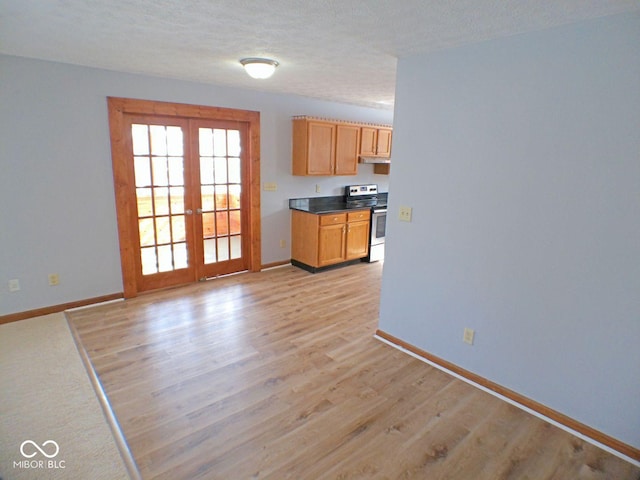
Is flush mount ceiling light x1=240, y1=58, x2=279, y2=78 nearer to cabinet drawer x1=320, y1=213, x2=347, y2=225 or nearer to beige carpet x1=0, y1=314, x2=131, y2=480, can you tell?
cabinet drawer x1=320, y1=213, x2=347, y2=225

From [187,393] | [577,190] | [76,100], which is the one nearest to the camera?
[577,190]

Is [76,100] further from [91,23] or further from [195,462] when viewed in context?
[195,462]

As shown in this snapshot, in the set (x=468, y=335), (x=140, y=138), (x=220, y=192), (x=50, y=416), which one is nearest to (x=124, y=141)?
(x=140, y=138)

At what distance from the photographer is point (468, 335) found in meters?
2.71

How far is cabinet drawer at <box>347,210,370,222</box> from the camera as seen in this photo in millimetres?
5297

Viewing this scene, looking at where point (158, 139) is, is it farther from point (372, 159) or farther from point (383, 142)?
point (383, 142)

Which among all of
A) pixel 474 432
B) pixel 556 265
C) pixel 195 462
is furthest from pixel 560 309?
pixel 195 462

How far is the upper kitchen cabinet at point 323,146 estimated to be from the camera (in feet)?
16.5

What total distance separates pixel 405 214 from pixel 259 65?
5.60 ft

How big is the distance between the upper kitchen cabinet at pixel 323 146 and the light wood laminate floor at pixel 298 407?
227cm

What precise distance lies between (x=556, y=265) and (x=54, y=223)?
421 centimetres

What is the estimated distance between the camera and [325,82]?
3.97 m

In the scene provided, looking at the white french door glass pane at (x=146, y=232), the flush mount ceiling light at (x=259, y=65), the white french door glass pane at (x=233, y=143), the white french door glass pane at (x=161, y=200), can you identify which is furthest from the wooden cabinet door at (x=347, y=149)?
the white french door glass pane at (x=146, y=232)

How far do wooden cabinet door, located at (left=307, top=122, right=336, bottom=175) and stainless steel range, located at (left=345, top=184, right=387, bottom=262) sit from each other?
77cm
